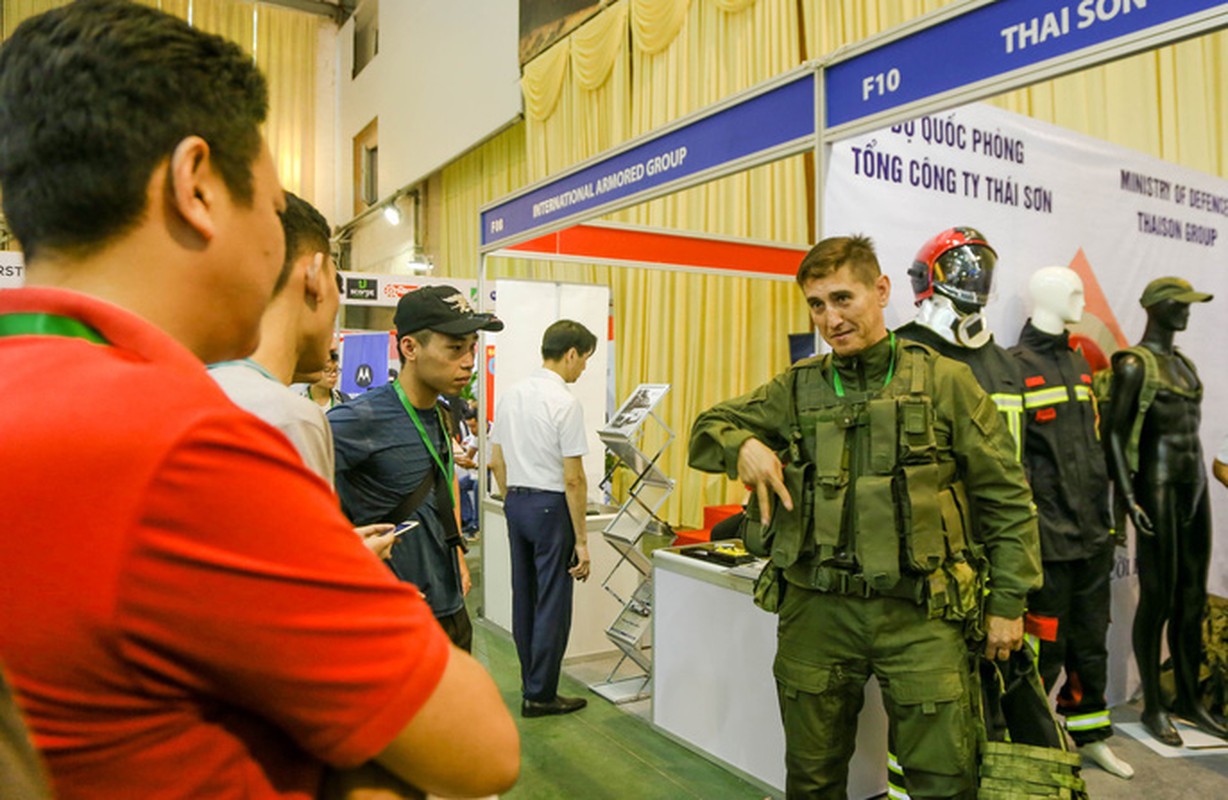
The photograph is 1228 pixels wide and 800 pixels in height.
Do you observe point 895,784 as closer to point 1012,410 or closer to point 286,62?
point 1012,410

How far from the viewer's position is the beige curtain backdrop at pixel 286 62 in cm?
1438

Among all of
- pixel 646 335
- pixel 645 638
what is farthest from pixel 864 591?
pixel 646 335

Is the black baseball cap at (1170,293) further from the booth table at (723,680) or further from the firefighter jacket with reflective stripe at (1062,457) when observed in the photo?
the booth table at (723,680)

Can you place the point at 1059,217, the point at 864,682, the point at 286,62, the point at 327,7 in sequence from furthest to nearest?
the point at 327,7 < the point at 286,62 < the point at 1059,217 < the point at 864,682

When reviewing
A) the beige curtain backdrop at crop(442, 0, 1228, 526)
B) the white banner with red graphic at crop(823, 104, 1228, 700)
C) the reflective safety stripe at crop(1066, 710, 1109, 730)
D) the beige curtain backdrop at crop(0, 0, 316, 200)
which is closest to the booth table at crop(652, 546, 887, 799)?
the reflective safety stripe at crop(1066, 710, 1109, 730)

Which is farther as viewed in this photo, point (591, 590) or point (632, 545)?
point (591, 590)

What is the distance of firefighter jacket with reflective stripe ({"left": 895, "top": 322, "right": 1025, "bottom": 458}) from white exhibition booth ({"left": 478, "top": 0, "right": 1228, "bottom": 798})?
0.17 m

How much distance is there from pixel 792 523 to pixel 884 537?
27cm

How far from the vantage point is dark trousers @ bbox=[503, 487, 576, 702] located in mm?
3713

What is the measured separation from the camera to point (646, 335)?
8.45 m

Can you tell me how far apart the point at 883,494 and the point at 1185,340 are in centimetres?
270

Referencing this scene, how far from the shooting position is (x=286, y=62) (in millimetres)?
15109

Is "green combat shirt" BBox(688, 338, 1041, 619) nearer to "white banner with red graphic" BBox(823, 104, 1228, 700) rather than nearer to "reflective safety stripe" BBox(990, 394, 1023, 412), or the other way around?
"white banner with red graphic" BBox(823, 104, 1228, 700)

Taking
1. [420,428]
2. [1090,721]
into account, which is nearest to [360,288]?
[420,428]
